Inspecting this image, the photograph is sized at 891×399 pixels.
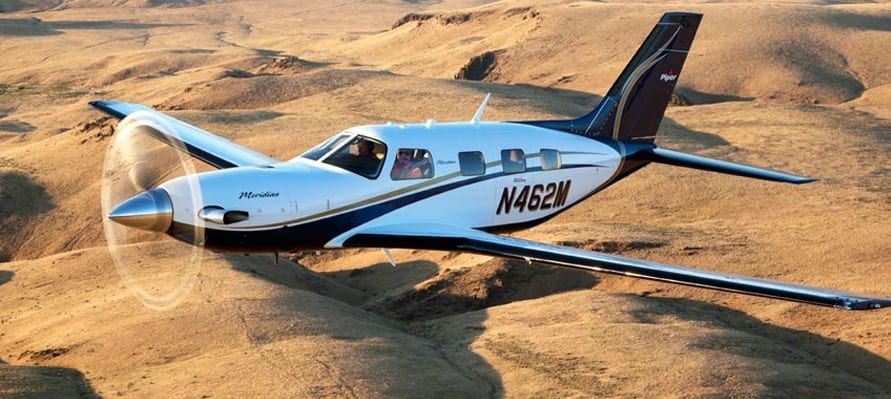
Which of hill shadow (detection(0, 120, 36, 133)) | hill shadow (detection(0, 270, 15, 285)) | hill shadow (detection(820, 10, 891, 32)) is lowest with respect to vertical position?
hill shadow (detection(0, 120, 36, 133))

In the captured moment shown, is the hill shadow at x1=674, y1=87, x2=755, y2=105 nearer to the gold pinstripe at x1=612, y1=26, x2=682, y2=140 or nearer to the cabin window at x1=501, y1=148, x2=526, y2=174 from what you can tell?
the gold pinstripe at x1=612, y1=26, x2=682, y2=140

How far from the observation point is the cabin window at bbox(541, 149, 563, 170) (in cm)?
1991

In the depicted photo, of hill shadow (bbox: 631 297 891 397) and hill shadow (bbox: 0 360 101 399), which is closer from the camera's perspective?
hill shadow (bbox: 0 360 101 399)

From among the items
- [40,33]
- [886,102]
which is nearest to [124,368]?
[886,102]

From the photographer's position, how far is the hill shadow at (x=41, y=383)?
16094mm

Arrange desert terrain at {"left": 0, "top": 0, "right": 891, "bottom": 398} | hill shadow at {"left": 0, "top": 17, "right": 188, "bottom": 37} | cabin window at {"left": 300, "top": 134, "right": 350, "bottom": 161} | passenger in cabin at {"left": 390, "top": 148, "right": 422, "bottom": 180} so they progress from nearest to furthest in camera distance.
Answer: desert terrain at {"left": 0, "top": 0, "right": 891, "bottom": 398} < passenger in cabin at {"left": 390, "top": 148, "right": 422, "bottom": 180} < cabin window at {"left": 300, "top": 134, "right": 350, "bottom": 161} < hill shadow at {"left": 0, "top": 17, "right": 188, "bottom": 37}

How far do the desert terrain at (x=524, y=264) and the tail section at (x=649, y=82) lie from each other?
101 inches

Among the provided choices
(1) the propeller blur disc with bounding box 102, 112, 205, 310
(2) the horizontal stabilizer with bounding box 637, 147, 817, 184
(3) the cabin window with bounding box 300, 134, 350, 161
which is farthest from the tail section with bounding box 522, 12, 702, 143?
(1) the propeller blur disc with bounding box 102, 112, 205, 310

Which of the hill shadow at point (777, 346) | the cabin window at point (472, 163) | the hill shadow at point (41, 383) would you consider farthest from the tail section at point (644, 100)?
the hill shadow at point (41, 383)

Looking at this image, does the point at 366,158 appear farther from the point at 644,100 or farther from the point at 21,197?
the point at 21,197

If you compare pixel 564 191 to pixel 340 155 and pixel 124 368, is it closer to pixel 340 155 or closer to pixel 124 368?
pixel 340 155

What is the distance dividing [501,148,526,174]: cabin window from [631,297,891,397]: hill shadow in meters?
3.21

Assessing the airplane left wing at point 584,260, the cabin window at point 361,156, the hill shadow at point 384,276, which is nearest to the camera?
the airplane left wing at point 584,260

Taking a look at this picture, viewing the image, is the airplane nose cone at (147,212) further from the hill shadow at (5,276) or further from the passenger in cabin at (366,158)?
the hill shadow at (5,276)
